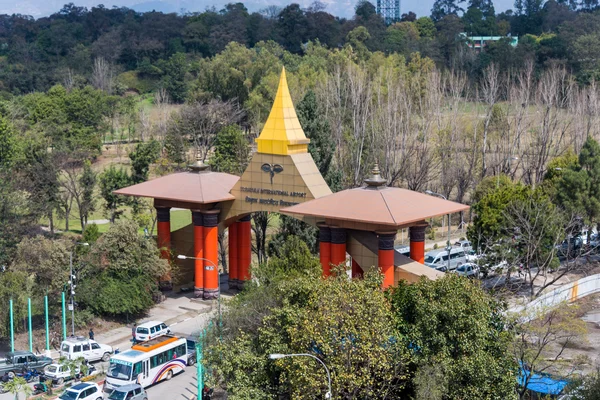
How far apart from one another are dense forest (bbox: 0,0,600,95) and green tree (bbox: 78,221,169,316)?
3494 inches

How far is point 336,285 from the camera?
32375 mm

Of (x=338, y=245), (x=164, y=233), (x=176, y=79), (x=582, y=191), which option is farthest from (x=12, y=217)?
(x=176, y=79)

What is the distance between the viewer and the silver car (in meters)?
35.6

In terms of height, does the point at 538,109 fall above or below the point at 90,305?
above

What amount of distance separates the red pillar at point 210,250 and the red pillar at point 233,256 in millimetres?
1852

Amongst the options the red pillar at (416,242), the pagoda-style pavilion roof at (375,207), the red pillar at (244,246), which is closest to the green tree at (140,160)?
the red pillar at (244,246)

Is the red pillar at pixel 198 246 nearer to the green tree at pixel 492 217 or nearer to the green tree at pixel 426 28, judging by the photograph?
the green tree at pixel 492 217

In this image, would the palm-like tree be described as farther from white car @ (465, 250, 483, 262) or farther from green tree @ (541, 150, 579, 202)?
green tree @ (541, 150, 579, 202)

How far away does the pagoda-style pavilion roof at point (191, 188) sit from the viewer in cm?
4859

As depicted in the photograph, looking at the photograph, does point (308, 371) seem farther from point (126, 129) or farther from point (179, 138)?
point (126, 129)

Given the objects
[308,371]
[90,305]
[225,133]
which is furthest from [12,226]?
[308,371]

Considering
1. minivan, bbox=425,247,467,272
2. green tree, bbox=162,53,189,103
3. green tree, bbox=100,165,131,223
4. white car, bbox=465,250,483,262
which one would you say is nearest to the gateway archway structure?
white car, bbox=465,250,483,262

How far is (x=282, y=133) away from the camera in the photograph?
154 feet

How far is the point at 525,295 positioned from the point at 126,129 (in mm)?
76262
